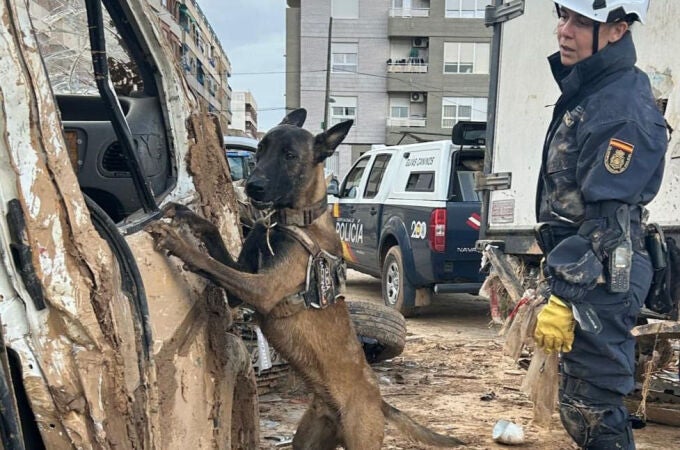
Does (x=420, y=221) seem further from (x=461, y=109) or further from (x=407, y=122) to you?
(x=461, y=109)

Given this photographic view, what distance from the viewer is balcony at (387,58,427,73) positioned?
35.1m

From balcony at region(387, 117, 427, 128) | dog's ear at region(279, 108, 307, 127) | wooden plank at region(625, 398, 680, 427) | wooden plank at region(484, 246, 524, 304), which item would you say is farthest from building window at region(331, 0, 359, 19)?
dog's ear at region(279, 108, 307, 127)

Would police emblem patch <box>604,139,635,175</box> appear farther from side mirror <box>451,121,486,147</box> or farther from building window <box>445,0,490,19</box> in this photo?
building window <box>445,0,490,19</box>

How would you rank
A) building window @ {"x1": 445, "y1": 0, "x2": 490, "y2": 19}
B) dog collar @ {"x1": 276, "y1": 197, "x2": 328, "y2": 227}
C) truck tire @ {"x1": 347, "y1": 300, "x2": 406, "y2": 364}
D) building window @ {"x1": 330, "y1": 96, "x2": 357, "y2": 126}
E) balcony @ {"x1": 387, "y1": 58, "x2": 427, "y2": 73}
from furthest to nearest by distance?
building window @ {"x1": 445, "y1": 0, "x2": 490, "y2": 19} < balcony @ {"x1": 387, "y1": 58, "x2": 427, "y2": 73} < building window @ {"x1": 330, "y1": 96, "x2": 357, "y2": 126} < truck tire @ {"x1": 347, "y1": 300, "x2": 406, "y2": 364} < dog collar @ {"x1": 276, "y1": 197, "x2": 328, "y2": 227}

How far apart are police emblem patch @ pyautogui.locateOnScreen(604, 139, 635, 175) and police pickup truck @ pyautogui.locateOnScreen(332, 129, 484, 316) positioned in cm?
457

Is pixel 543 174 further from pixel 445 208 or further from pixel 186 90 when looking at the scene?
pixel 445 208

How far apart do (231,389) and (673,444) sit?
3.13 m

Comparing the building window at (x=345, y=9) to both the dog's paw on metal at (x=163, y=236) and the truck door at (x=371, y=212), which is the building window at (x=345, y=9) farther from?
the dog's paw on metal at (x=163, y=236)

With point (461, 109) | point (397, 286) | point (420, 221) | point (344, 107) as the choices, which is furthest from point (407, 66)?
point (420, 221)

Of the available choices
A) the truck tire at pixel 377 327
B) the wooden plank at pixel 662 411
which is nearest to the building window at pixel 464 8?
the truck tire at pixel 377 327

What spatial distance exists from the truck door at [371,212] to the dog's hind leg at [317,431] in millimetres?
5426

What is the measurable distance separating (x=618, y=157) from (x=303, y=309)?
1.35 meters

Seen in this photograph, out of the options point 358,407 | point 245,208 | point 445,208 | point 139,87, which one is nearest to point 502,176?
point 445,208

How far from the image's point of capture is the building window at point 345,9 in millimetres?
34594
